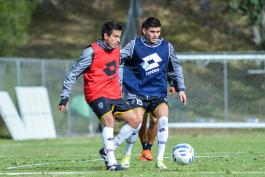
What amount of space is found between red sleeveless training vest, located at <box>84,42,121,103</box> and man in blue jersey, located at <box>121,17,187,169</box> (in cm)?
110

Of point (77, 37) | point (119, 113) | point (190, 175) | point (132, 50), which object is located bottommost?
point (190, 175)

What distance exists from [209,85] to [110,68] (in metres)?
15.2

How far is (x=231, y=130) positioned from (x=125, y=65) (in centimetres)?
1393

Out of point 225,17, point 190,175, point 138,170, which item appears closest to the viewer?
point 190,175

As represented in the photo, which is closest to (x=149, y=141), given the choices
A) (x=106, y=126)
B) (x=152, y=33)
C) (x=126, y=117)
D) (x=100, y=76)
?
(x=152, y=33)

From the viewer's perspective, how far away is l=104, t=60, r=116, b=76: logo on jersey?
13.4 m

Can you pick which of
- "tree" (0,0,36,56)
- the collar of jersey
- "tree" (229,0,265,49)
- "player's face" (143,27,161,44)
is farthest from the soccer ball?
"tree" (0,0,36,56)

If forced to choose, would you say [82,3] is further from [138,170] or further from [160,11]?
[138,170]

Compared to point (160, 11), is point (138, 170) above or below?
below

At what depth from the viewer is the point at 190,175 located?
12070 mm

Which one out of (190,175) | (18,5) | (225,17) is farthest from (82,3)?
(190,175)

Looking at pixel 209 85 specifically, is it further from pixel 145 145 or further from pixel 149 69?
pixel 149 69

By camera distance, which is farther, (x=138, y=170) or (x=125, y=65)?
(x=125, y=65)

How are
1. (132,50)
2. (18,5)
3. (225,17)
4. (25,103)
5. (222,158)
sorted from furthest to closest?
(225,17), (18,5), (25,103), (222,158), (132,50)
